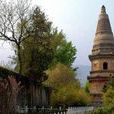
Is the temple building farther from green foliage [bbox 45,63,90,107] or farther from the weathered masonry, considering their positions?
the weathered masonry

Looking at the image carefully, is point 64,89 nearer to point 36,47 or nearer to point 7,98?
point 36,47

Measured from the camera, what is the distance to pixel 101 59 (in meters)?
83.4

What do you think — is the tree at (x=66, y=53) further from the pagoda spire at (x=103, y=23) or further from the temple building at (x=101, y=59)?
the pagoda spire at (x=103, y=23)

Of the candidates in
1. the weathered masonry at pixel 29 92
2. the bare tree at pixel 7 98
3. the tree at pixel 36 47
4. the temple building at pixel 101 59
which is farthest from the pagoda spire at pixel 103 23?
the bare tree at pixel 7 98

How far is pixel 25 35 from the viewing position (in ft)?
152

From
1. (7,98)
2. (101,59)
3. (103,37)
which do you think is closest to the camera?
(7,98)

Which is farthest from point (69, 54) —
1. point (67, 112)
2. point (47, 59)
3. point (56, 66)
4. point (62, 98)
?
point (67, 112)

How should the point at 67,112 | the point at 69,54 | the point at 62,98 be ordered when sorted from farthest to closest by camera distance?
the point at 69,54 → the point at 62,98 → the point at 67,112

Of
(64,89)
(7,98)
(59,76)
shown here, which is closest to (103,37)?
(59,76)

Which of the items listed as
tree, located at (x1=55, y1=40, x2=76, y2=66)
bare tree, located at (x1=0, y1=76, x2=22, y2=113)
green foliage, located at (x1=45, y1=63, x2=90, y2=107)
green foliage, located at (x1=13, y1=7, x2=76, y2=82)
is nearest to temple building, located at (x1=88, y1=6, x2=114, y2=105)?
tree, located at (x1=55, y1=40, x2=76, y2=66)

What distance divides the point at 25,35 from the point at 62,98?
13.9 m

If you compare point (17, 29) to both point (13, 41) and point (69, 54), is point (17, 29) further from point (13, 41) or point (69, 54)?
point (69, 54)

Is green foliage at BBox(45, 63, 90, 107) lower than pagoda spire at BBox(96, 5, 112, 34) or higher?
lower

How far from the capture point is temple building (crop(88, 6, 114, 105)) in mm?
81688
